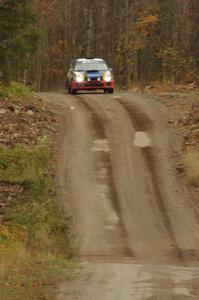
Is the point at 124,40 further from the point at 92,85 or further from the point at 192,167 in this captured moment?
the point at 192,167

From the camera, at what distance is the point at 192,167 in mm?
19859

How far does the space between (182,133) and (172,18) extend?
4046cm

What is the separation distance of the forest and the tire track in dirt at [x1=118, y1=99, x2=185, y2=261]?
493 inches

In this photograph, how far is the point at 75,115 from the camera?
26.3 meters

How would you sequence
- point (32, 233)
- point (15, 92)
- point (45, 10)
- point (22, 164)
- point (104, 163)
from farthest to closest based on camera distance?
point (45, 10)
point (15, 92)
point (104, 163)
point (22, 164)
point (32, 233)

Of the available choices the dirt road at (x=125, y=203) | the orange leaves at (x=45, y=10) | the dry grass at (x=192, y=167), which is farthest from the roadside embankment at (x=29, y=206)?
the orange leaves at (x=45, y=10)

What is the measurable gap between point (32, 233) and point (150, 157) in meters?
7.26

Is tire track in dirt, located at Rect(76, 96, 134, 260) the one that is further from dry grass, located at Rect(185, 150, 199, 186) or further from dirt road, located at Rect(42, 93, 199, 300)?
dry grass, located at Rect(185, 150, 199, 186)

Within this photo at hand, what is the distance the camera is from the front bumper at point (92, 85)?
108 feet

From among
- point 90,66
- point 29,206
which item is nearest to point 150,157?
point 29,206

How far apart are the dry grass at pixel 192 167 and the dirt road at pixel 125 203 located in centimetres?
40

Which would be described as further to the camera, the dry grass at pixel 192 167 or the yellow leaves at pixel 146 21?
the yellow leaves at pixel 146 21

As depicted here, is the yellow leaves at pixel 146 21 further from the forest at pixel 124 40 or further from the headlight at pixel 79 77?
the headlight at pixel 79 77

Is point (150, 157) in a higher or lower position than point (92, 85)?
lower
